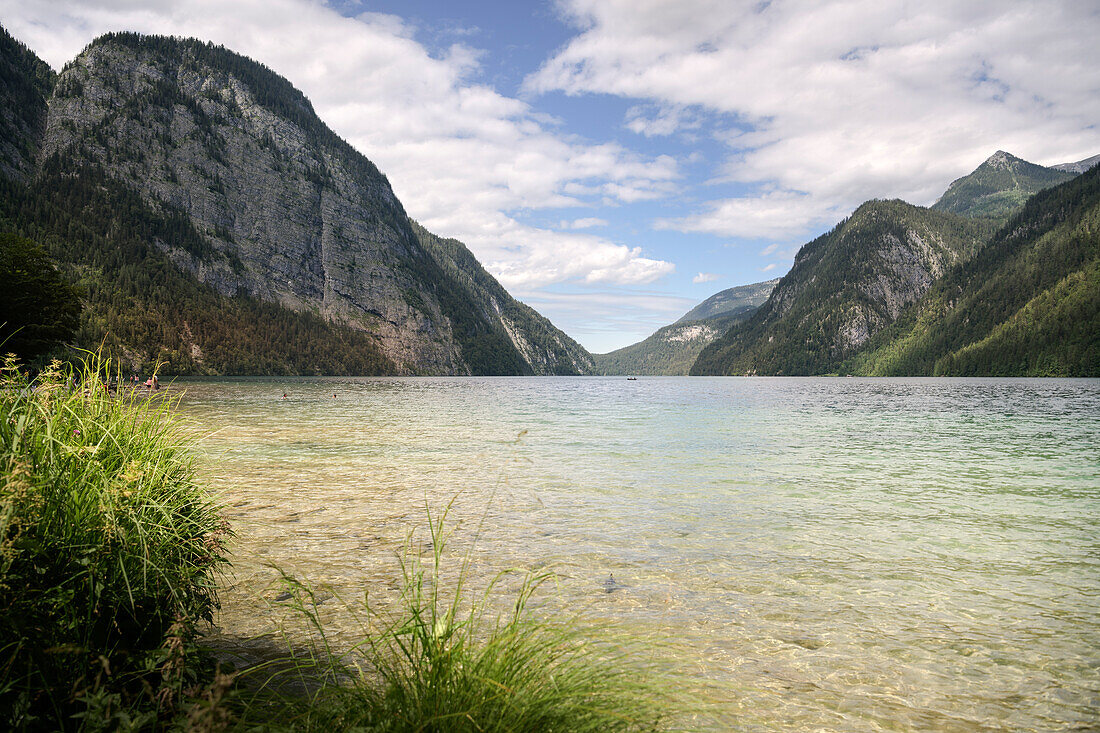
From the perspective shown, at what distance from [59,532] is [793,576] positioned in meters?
8.20

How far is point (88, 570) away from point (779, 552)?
28.9ft

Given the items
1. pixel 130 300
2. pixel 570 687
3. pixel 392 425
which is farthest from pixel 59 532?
pixel 130 300

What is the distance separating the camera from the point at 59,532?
13.1 ft

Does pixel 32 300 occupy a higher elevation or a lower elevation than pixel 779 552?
higher

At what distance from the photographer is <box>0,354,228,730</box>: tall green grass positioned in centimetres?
318

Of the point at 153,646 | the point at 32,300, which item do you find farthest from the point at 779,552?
the point at 32,300

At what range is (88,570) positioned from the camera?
12.3 feet

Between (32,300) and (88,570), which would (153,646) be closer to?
(88,570)

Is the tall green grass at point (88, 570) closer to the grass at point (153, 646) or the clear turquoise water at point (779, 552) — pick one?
the grass at point (153, 646)

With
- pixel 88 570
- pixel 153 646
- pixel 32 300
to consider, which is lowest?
pixel 153 646

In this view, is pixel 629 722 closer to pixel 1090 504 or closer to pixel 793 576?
pixel 793 576

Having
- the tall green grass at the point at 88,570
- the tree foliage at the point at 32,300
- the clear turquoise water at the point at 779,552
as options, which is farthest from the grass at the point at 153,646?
the tree foliage at the point at 32,300

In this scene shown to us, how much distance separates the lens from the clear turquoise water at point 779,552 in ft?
16.9

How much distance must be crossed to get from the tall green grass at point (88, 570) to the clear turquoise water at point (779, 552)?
169 cm
